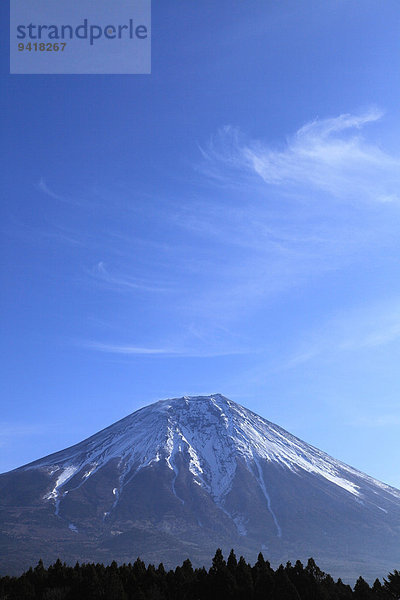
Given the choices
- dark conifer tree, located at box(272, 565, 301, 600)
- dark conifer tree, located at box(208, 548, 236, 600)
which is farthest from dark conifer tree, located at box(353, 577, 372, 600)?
dark conifer tree, located at box(208, 548, 236, 600)

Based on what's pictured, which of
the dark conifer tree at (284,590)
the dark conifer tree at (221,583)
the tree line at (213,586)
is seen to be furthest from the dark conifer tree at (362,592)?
the dark conifer tree at (221,583)

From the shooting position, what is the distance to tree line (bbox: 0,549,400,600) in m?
58.8

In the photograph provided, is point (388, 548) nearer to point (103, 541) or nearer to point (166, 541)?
point (166, 541)

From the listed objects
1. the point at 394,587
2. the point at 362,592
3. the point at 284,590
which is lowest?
the point at 362,592

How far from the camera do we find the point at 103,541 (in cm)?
17862

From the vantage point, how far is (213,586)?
6253 centimetres

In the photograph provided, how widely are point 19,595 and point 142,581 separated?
15143mm

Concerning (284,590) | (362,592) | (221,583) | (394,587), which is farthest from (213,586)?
(394,587)

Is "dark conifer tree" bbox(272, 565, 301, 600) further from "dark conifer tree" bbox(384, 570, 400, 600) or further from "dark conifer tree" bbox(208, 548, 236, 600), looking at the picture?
"dark conifer tree" bbox(384, 570, 400, 600)

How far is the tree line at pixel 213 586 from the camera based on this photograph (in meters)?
58.8

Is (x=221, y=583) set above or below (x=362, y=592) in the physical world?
above

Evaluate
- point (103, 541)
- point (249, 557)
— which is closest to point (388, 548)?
point (249, 557)

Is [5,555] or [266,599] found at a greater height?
[266,599]

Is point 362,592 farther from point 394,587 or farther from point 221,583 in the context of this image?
point 221,583
